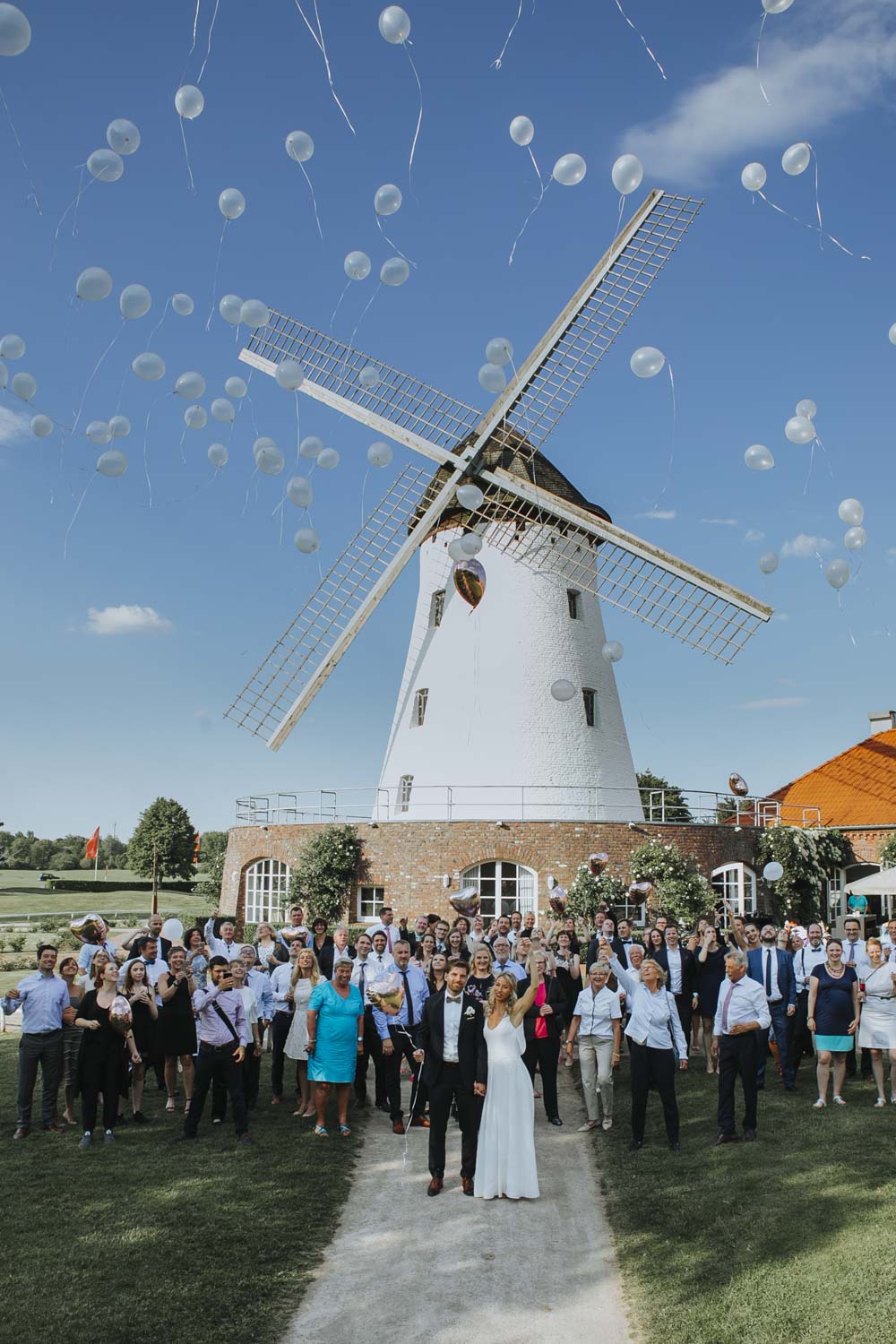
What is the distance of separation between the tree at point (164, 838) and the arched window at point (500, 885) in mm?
45351

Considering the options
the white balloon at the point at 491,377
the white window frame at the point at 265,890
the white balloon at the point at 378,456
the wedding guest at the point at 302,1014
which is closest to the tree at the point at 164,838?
the white window frame at the point at 265,890

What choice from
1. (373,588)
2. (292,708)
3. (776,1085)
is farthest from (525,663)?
(776,1085)

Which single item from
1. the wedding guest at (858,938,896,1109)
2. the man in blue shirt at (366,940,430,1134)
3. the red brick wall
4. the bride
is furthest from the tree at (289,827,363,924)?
the bride

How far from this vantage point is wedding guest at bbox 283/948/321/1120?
1023 centimetres

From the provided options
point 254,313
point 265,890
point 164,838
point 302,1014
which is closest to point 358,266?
point 254,313

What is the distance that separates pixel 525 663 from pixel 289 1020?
1399 cm

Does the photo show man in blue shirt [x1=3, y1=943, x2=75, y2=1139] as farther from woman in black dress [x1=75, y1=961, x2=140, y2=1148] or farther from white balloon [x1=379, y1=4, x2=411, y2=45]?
white balloon [x1=379, y1=4, x2=411, y2=45]

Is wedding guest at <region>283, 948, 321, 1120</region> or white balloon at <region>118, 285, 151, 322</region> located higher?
white balloon at <region>118, 285, 151, 322</region>

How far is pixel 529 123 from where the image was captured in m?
11.4

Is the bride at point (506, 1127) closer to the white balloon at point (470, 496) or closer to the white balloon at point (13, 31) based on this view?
the white balloon at point (13, 31)

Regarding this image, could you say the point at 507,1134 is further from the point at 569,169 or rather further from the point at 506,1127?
the point at 569,169

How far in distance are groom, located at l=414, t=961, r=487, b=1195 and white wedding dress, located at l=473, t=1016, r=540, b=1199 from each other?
0.44ft

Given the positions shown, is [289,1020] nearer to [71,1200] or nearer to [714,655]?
[71,1200]

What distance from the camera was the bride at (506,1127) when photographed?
319 inches
